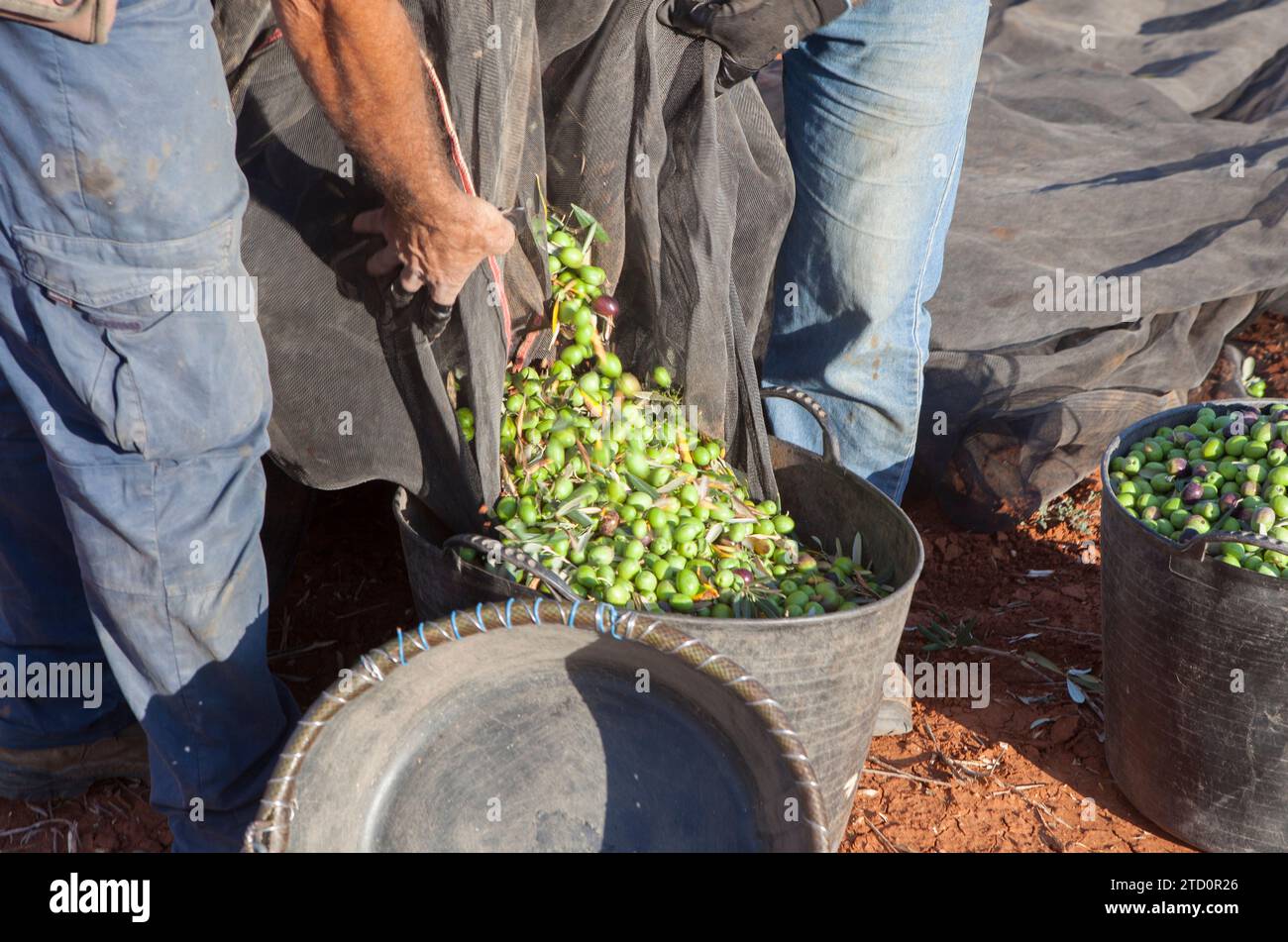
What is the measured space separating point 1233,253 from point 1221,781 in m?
2.12

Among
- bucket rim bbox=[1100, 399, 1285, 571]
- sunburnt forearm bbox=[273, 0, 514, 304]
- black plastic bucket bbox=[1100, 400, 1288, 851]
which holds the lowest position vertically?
black plastic bucket bbox=[1100, 400, 1288, 851]

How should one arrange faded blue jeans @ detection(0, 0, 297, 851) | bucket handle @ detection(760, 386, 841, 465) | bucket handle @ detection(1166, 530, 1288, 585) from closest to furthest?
faded blue jeans @ detection(0, 0, 297, 851), bucket handle @ detection(1166, 530, 1288, 585), bucket handle @ detection(760, 386, 841, 465)

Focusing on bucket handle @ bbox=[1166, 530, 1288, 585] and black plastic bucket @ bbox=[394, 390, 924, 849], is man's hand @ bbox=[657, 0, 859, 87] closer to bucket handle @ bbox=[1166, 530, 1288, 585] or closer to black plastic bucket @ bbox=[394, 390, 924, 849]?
black plastic bucket @ bbox=[394, 390, 924, 849]

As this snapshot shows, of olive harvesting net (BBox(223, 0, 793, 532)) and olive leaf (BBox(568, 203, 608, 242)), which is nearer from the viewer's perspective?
olive harvesting net (BBox(223, 0, 793, 532))

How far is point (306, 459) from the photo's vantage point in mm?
2129

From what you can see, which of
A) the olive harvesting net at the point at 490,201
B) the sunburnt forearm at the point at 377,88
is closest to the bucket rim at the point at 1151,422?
the olive harvesting net at the point at 490,201

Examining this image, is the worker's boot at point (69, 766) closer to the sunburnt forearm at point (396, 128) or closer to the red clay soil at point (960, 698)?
the red clay soil at point (960, 698)

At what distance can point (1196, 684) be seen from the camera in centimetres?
227

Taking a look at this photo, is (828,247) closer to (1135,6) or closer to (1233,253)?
(1233,253)

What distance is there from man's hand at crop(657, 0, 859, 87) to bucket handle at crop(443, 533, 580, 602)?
3.41 feet

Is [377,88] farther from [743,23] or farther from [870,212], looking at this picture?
[870,212]

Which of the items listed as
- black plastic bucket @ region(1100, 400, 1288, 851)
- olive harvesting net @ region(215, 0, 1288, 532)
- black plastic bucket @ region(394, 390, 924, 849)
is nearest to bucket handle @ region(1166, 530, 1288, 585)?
black plastic bucket @ region(1100, 400, 1288, 851)

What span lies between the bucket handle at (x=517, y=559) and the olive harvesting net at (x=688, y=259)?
0.15 metres

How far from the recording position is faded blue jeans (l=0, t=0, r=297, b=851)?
5.22ft
